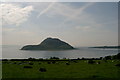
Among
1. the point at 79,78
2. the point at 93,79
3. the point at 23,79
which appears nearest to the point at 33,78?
the point at 23,79

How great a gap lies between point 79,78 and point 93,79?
1.72 meters

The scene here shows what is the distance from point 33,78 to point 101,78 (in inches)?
332

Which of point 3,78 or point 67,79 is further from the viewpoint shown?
point 3,78

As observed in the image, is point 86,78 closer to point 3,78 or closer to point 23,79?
point 23,79

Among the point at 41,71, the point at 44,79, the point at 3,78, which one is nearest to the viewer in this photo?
the point at 44,79

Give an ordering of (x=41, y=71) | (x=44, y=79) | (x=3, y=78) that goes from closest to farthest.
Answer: (x=44, y=79) < (x=3, y=78) < (x=41, y=71)

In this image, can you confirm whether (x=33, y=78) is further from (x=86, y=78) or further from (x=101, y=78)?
(x=101, y=78)

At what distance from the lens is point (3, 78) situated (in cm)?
2705

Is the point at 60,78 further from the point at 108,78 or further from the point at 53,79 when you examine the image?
the point at 108,78

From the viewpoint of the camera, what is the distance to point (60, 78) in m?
26.0

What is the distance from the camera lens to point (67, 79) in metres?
25.4

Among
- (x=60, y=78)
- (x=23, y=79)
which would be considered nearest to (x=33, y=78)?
(x=23, y=79)

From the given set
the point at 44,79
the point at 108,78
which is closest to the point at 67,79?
the point at 44,79

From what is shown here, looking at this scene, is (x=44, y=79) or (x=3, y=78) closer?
(x=44, y=79)
